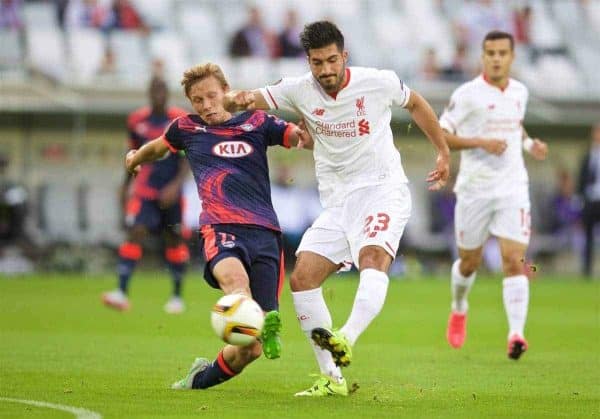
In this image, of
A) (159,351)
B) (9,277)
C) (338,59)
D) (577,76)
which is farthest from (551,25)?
(338,59)

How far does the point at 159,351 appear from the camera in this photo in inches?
474

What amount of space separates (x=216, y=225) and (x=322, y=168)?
101cm

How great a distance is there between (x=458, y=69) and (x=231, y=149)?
18.2 m

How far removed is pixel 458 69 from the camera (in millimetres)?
26703

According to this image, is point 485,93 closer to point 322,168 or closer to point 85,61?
point 322,168

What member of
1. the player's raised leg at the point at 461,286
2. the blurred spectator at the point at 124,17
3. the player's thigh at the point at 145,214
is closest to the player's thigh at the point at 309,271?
the player's raised leg at the point at 461,286

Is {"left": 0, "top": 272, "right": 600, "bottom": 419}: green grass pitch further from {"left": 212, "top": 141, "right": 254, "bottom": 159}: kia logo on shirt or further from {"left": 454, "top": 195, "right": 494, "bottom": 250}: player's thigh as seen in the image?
{"left": 212, "top": 141, "right": 254, "bottom": 159}: kia logo on shirt

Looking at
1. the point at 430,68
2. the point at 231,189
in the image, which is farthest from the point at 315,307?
the point at 430,68

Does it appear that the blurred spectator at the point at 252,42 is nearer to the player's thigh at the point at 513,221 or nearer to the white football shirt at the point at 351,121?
the player's thigh at the point at 513,221

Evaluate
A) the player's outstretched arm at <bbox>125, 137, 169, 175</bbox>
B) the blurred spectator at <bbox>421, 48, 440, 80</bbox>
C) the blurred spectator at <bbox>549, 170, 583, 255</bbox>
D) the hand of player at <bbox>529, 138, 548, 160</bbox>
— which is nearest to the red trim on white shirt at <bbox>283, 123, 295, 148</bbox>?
the player's outstretched arm at <bbox>125, 137, 169, 175</bbox>

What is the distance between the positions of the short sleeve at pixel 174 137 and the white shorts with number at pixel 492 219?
167 inches

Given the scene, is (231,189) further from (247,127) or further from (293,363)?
(293,363)

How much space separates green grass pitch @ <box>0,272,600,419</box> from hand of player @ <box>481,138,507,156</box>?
1.83m

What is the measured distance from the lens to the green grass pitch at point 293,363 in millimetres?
8367
